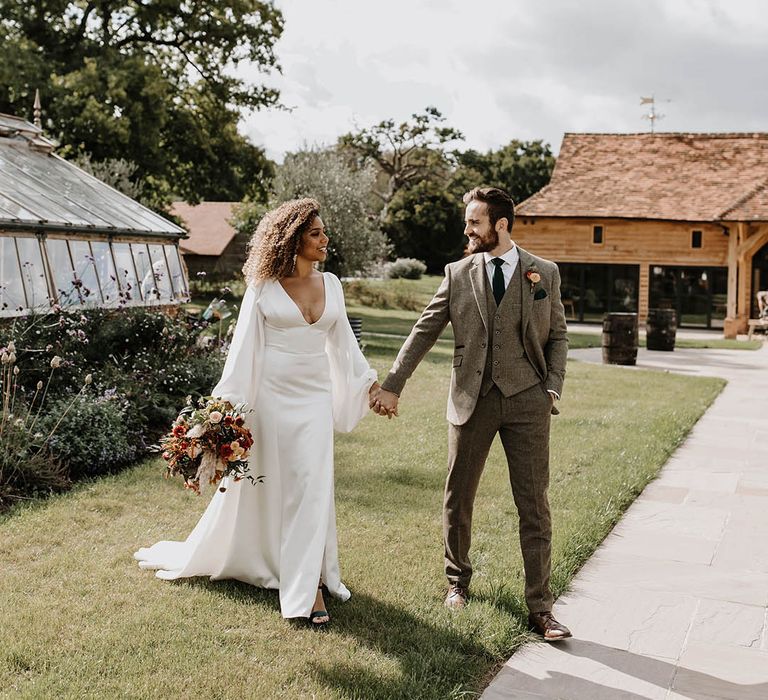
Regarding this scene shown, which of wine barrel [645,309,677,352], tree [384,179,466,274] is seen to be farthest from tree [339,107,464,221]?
wine barrel [645,309,677,352]

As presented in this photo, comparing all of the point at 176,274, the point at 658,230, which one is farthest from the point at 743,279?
the point at 176,274

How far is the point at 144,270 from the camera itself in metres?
14.3

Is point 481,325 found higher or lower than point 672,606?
higher

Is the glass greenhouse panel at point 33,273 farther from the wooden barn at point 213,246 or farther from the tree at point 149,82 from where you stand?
the wooden barn at point 213,246

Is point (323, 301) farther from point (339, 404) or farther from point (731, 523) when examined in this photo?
point (731, 523)

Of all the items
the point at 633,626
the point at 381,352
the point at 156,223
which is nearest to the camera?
the point at 633,626

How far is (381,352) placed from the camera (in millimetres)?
17984

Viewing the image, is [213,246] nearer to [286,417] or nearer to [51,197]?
[51,197]

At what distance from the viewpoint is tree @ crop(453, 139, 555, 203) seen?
5909 centimetres

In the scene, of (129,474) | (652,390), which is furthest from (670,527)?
(652,390)

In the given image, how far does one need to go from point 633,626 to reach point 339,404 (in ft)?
6.45

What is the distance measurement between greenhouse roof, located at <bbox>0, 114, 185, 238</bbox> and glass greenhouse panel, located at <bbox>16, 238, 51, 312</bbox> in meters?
0.22

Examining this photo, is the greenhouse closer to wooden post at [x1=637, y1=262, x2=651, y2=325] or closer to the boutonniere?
the boutonniere

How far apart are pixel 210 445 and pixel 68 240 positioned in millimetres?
8834
